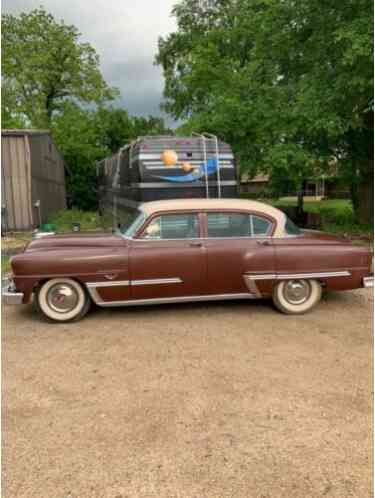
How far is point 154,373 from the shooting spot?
133 inches

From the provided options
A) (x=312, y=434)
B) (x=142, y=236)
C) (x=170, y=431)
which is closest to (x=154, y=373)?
(x=170, y=431)

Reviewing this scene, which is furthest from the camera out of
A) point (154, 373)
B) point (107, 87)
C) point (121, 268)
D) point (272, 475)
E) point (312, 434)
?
point (107, 87)

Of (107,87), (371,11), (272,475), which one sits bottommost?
Result: (272,475)

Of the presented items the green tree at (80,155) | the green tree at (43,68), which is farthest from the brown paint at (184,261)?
the green tree at (43,68)

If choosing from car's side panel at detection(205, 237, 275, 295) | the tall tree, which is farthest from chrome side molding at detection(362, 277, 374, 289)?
the tall tree

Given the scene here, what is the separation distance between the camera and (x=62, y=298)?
Answer: 15.2ft

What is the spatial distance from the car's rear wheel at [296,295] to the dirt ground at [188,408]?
28 cm

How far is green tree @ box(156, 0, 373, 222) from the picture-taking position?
32.5 ft

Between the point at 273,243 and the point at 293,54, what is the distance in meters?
10.5

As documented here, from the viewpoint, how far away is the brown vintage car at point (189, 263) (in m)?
4.57

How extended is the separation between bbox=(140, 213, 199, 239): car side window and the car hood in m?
0.39

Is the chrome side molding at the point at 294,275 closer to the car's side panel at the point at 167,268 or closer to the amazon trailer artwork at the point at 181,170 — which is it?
the car's side panel at the point at 167,268

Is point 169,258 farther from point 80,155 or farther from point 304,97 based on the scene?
point 80,155

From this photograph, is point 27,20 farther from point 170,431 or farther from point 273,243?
point 170,431
